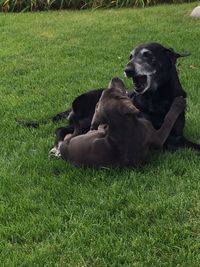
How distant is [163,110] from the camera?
16.8 feet

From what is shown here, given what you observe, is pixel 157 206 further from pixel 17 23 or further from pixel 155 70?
pixel 17 23

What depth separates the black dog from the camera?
4.97m

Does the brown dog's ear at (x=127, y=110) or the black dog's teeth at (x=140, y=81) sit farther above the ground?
the black dog's teeth at (x=140, y=81)

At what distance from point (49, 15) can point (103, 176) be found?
8.63 meters

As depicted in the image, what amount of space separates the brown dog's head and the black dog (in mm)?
266

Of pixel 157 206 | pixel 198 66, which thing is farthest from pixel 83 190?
pixel 198 66

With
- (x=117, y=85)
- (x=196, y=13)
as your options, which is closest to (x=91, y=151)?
(x=117, y=85)

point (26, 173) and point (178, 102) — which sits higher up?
point (178, 102)

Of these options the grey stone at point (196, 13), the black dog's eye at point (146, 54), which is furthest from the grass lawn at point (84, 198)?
the grey stone at point (196, 13)

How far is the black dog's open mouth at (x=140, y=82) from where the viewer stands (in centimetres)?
499

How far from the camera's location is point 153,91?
5059 millimetres

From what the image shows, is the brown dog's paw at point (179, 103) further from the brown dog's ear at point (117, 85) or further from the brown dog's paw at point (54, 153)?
the brown dog's paw at point (54, 153)

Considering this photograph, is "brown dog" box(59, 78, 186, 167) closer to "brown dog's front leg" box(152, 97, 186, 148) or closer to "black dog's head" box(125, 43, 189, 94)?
"brown dog's front leg" box(152, 97, 186, 148)

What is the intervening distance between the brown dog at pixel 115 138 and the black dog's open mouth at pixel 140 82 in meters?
0.27
